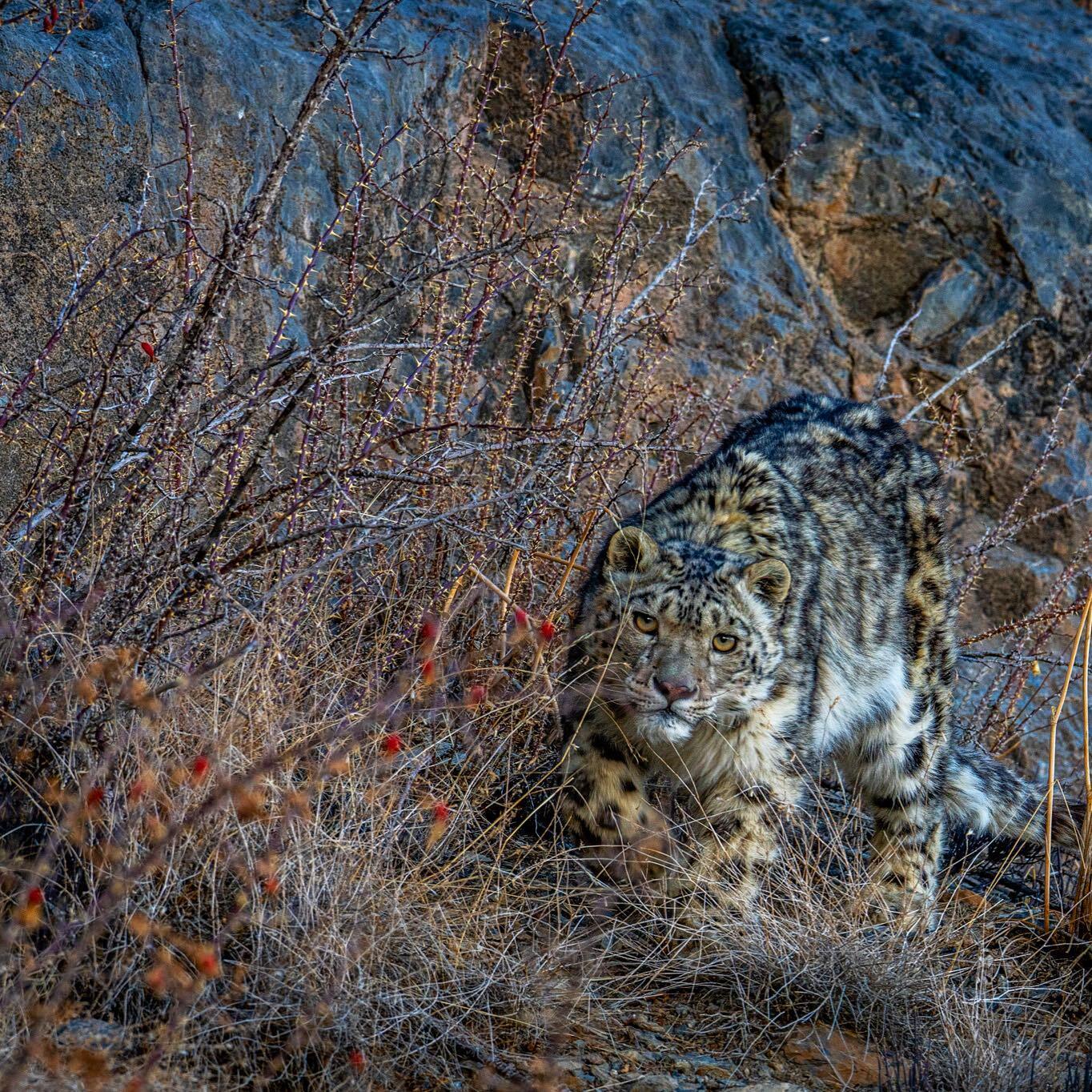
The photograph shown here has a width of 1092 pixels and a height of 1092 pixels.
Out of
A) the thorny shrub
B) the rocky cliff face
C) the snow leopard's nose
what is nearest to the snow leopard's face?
the snow leopard's nose

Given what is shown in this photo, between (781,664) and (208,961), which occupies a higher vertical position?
(781,664)

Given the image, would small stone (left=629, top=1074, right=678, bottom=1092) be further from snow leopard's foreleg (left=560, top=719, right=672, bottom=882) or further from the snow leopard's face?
the snow leopard's face

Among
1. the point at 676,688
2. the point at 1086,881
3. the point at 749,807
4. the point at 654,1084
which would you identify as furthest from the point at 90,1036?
the point at 1086,881

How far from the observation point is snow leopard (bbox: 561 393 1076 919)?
4375 millimetres

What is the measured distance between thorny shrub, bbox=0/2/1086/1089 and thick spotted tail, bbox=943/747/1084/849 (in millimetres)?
335

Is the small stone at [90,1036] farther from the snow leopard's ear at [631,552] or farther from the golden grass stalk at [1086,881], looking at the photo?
the golden grass stalk at [1086,881]

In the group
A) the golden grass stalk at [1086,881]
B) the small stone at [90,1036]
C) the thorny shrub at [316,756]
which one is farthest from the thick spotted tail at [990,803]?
the small stone at [90,1036]

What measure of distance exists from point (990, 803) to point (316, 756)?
2.98 m

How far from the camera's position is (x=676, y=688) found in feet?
13.9

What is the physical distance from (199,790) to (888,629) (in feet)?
10.1

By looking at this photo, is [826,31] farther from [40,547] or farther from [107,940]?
[107,940]

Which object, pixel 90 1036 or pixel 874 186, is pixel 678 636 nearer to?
pixel 90 1036

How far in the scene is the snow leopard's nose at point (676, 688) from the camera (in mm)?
4227

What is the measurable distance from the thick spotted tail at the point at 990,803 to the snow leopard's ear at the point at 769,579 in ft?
4.74
